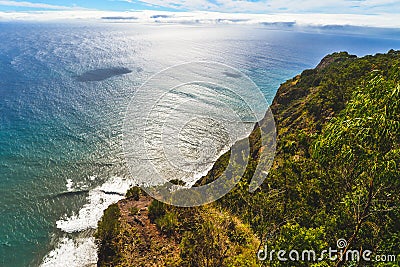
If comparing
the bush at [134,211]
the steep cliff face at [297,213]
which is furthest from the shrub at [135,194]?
the bush at [134,211]

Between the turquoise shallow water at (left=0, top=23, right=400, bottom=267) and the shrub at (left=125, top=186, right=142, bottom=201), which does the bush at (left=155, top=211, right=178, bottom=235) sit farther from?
the turquoise shallow water at (left=0, top=23, right=400, bottom=267)

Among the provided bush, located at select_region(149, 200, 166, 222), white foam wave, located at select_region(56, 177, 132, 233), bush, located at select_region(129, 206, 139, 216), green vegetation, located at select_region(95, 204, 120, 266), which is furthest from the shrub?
bush, located at select_region(149, 200, 166, 222)

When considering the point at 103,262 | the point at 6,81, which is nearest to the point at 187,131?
the point at 103,262

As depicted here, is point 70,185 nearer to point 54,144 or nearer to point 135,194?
point 135,194

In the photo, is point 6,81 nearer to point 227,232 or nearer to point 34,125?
point 34,125

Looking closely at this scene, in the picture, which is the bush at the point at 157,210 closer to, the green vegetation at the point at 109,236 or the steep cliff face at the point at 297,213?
the steep cliff face at the point at 297,213
